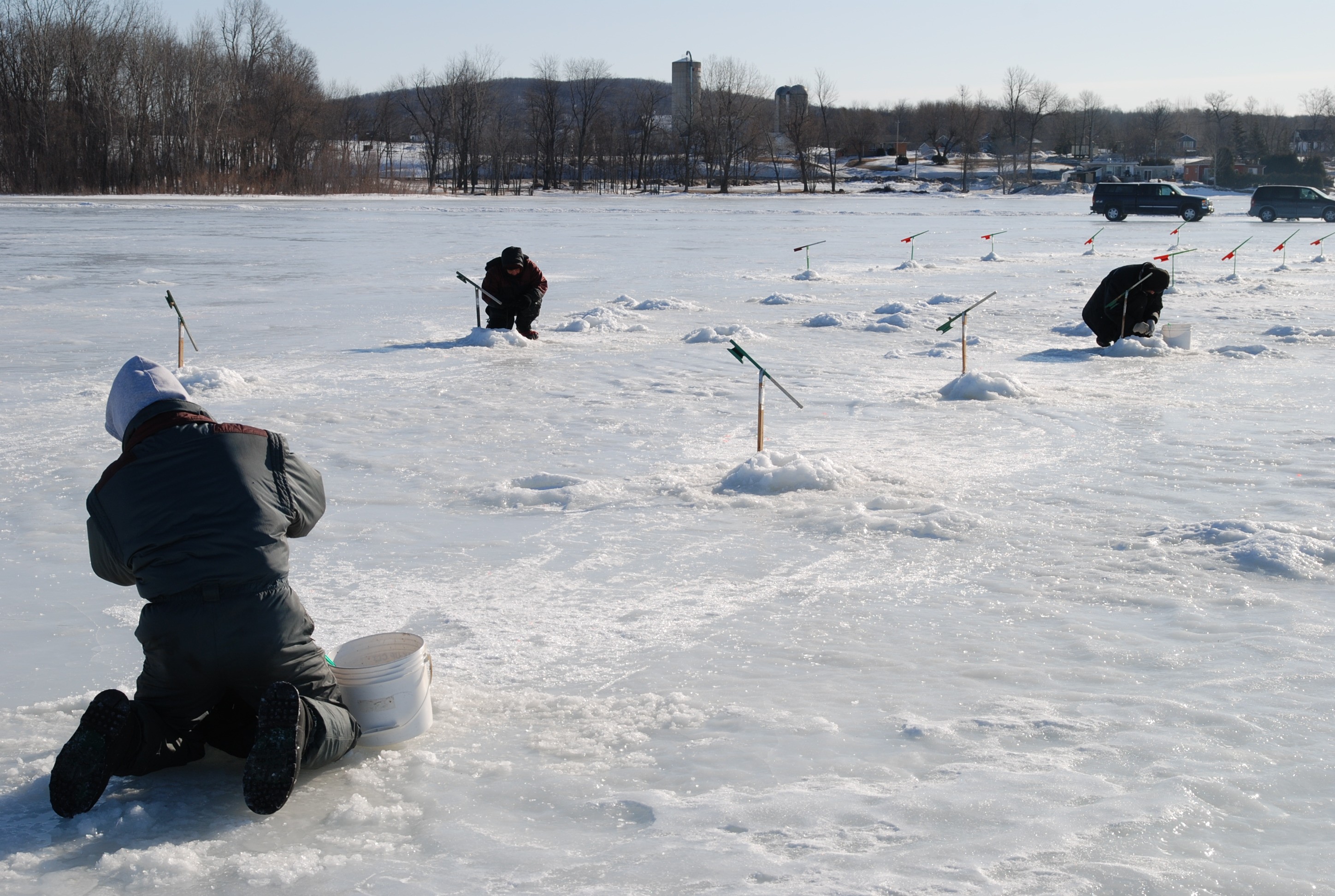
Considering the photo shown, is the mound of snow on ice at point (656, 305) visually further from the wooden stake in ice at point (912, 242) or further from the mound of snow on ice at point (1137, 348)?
the wooden stake in ice at point (912, 242)

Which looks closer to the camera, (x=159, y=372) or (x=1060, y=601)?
(x=159, y=372)

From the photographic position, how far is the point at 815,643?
14.7 feet

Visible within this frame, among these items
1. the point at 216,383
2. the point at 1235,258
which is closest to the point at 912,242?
the point at 1235,258

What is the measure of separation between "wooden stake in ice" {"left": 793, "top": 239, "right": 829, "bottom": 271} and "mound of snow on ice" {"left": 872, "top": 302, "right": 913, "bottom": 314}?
4.36 meters

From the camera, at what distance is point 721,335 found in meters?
13.5

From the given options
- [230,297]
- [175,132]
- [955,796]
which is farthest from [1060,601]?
[175,132]

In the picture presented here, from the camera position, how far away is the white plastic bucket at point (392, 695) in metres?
3.47

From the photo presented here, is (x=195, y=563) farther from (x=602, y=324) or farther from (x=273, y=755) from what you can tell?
(x=602, y=324)

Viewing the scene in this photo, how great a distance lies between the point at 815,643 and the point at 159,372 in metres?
2.64

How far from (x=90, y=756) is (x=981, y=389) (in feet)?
26.5

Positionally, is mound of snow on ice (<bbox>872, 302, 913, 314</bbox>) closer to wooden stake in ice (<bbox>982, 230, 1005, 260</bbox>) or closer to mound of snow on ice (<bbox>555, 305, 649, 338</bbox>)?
mound of snow on ice (<bbox>555, 305, 649, 338</bbox>)

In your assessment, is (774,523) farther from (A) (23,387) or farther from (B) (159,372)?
(A) (23,387)

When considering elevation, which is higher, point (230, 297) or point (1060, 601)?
point (230, 297)

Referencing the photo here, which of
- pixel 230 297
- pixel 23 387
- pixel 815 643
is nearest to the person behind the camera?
pixel 815 643
